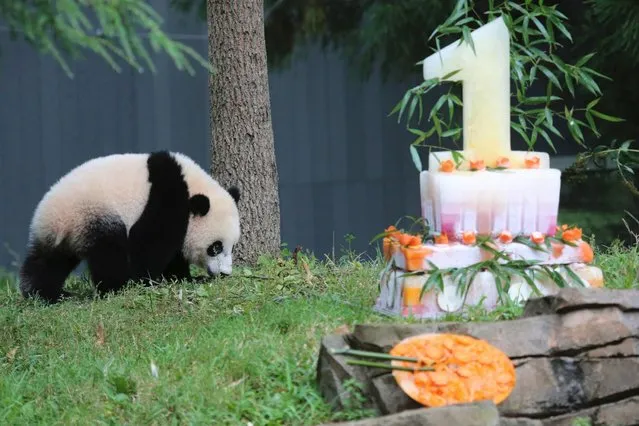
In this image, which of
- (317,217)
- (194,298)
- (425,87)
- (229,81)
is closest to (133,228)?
(194,298)

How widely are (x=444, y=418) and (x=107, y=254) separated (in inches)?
133

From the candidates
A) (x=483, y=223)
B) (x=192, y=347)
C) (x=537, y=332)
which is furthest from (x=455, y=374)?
(x=192, y=347)

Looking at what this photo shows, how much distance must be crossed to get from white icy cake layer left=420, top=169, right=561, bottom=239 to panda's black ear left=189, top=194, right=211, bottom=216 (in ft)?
6.92

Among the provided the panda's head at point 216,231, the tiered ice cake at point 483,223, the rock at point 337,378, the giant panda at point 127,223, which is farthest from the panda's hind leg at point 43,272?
the rock at point 337,378

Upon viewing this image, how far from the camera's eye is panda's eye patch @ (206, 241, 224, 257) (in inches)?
253

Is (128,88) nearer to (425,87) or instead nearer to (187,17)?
(187,17)

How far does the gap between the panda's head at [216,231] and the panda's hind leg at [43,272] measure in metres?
0.78

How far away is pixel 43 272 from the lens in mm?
6219

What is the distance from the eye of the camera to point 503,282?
436cm

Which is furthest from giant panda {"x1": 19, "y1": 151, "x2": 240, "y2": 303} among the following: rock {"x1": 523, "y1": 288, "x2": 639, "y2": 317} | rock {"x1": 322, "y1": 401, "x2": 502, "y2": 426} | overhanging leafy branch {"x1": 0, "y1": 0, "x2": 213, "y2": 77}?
rock {"x1": 322, "y1": 401, "x2": 502, "y2": 426}

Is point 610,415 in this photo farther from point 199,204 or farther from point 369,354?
point 199,204

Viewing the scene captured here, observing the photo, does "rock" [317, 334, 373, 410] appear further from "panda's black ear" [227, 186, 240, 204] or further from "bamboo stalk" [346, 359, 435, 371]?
"panda's black ear" [227, 186, 240, 204]

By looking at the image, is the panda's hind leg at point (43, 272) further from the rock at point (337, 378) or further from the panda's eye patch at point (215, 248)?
the rock at point (337, 378)

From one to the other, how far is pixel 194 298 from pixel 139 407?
2077mm
